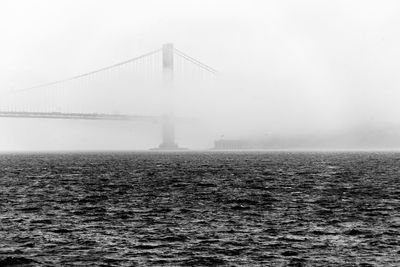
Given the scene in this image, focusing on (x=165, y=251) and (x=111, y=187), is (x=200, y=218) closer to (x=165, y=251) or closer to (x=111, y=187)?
(x=165, y=251)

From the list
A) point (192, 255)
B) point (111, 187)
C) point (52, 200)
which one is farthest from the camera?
point (111, 187)

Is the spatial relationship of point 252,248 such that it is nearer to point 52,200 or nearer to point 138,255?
point 138,255

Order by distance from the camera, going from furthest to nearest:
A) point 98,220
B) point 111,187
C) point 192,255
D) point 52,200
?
point 111,187, point 52,200, point 98,220, point 192,255

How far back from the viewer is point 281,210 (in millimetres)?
42344

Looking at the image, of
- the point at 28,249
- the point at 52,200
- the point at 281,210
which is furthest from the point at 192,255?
the point at 52,200

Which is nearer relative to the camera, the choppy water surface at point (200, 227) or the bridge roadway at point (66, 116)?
the choppy water surface at point (200, 227)

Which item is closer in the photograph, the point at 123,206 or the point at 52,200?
the point at 123,206

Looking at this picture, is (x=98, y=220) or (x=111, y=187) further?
(x=111, y=187)

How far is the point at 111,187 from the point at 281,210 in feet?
78.3

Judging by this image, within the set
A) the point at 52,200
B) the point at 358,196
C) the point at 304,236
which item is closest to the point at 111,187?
the point at 52,200

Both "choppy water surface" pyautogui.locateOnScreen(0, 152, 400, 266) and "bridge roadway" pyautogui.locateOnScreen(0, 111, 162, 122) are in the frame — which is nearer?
"choppy water surface" pyautogui.locateOnScreen(0, 152, 400, 266)

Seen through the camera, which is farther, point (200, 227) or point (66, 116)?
point (66, 116)

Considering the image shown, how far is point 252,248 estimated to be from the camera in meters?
28.8

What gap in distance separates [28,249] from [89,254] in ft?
9.67
